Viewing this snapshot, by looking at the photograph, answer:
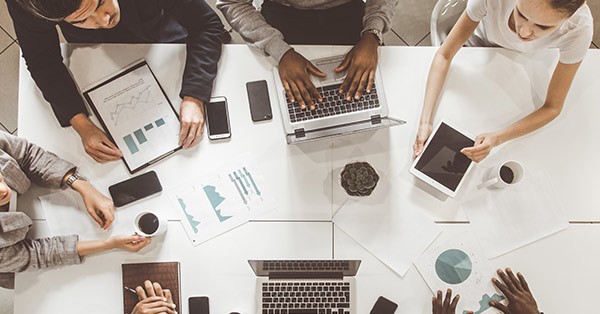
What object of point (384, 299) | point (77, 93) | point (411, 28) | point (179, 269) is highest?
point (411, 28)

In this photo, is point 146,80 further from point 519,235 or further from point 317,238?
point 519,235

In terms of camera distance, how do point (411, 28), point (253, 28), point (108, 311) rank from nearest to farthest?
point (108, 311) → point (253, 28) → point (411, 28)

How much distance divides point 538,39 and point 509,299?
0.75m

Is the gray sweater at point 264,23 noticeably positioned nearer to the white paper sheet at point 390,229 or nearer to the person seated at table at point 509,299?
the white paper sheet at point 390,229

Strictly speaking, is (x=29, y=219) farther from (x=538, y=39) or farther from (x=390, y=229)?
(x=538, y=39)

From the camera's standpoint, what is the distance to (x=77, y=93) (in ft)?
4.80

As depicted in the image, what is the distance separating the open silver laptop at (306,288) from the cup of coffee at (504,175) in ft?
1.54

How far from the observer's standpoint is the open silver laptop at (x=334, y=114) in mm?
1451

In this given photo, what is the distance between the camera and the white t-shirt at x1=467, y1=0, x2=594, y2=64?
130 centimetres

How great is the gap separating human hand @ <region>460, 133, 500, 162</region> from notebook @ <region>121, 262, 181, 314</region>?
3.01 feet

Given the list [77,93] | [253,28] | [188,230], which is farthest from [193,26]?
[188,230]

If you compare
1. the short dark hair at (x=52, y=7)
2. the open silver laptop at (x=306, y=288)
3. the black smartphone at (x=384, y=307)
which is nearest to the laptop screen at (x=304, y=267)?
the open silver laptop at (x=306, y=288)

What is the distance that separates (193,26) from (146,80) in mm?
224

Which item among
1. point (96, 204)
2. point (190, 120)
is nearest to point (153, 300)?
point (96, 204)
